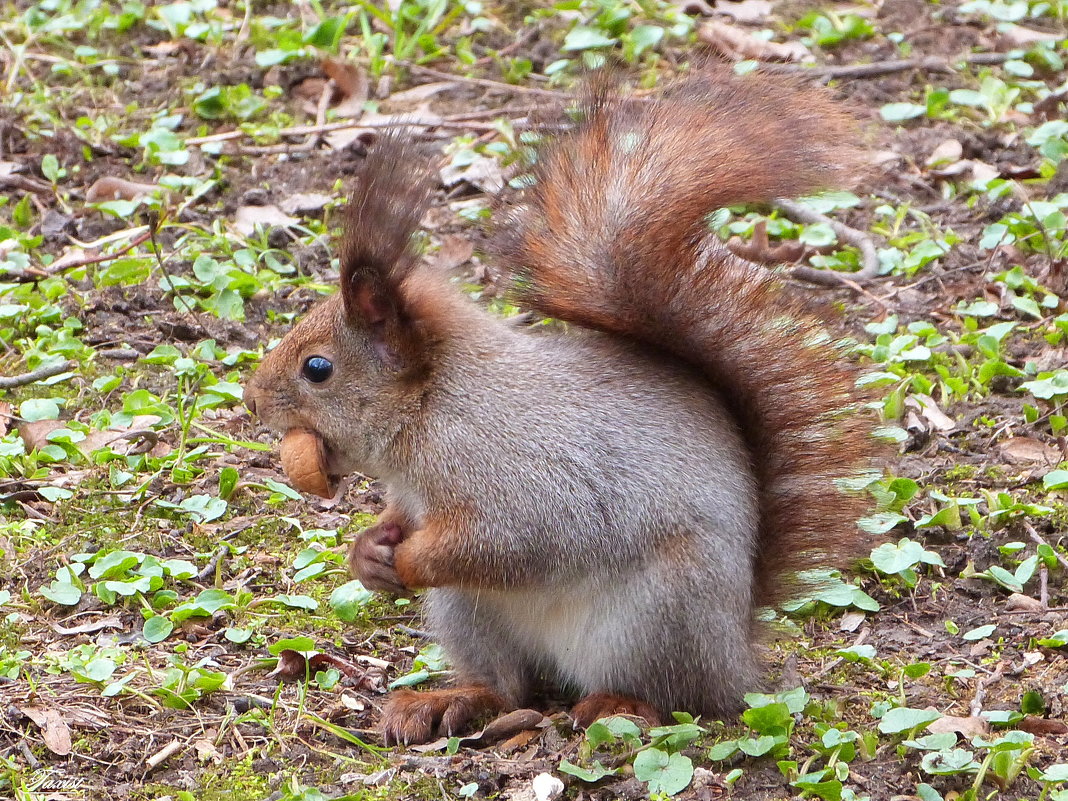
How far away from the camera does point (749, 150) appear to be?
8.00 ft

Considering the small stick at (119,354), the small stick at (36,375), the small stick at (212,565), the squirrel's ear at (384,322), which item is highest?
the squirrel's ear at (384,322)

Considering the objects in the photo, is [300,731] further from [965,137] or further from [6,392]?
[965,137]

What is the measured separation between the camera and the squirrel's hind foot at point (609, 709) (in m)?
2.49

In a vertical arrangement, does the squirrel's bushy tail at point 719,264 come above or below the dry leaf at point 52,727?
above

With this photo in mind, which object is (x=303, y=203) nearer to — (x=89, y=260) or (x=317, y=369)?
(x=89, y=260)

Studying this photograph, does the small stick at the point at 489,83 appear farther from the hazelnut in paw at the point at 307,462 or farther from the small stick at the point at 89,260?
the hazelnut in paw at the point at 307,462

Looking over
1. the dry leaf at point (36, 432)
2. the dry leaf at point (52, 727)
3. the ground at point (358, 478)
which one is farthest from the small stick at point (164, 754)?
the dry leaf at point (36, 432)

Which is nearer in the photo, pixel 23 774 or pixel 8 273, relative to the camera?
pixel 23 774

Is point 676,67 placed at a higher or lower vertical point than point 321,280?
higher

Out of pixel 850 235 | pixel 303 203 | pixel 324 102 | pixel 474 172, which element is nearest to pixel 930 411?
pixel 850 235

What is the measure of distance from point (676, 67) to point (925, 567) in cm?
245

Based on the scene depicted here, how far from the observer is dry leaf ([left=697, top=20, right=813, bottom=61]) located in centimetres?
493

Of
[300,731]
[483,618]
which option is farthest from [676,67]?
[300,731]

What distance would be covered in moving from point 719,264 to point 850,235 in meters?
1.72
